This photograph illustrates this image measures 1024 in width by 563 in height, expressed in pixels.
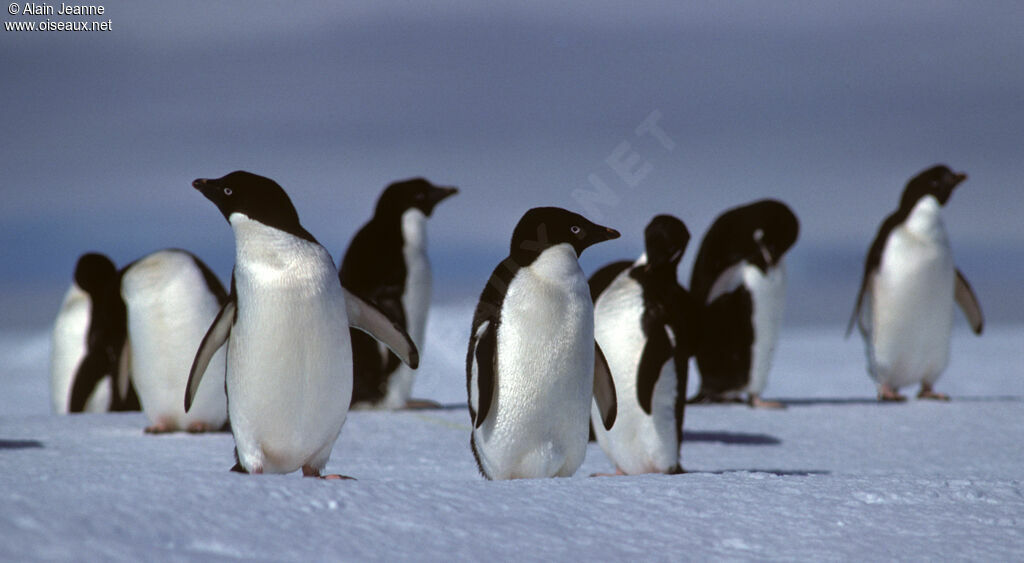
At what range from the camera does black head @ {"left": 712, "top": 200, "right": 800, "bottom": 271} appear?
7672 mm

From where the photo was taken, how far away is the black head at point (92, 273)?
831cm

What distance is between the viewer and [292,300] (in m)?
3.38

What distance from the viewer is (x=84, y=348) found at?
28.3ft

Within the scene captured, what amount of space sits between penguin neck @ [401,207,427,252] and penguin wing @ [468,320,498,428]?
3897 mm

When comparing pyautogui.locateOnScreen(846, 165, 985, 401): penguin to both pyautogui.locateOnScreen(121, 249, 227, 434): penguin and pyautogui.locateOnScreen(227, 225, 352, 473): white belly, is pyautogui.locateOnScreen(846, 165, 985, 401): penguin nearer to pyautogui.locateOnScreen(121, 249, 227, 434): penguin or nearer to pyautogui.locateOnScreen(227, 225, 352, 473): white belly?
pyautogui.locateOnScreen(121, 249, 227, 434): penguin

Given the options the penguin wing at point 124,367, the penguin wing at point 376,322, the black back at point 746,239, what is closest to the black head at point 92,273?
the penguin wing at point 124,367

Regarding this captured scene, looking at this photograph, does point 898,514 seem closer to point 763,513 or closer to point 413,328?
point 763,513

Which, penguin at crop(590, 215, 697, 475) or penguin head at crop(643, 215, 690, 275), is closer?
penguin at crop(590, 215, 697, 475)

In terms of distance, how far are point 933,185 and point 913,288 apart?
0.80m

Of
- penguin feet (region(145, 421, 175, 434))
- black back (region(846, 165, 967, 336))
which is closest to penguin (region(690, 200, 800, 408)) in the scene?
black back (region(846, 165, 967, 336))

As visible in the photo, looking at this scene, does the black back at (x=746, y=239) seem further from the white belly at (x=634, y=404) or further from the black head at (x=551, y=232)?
the black head at (x=551, y=232)

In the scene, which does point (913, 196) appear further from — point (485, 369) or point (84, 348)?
point (84, 348)

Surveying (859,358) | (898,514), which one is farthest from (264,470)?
(859,358)

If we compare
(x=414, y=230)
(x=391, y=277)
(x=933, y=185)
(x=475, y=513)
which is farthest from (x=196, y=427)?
(x=933, y=185)
